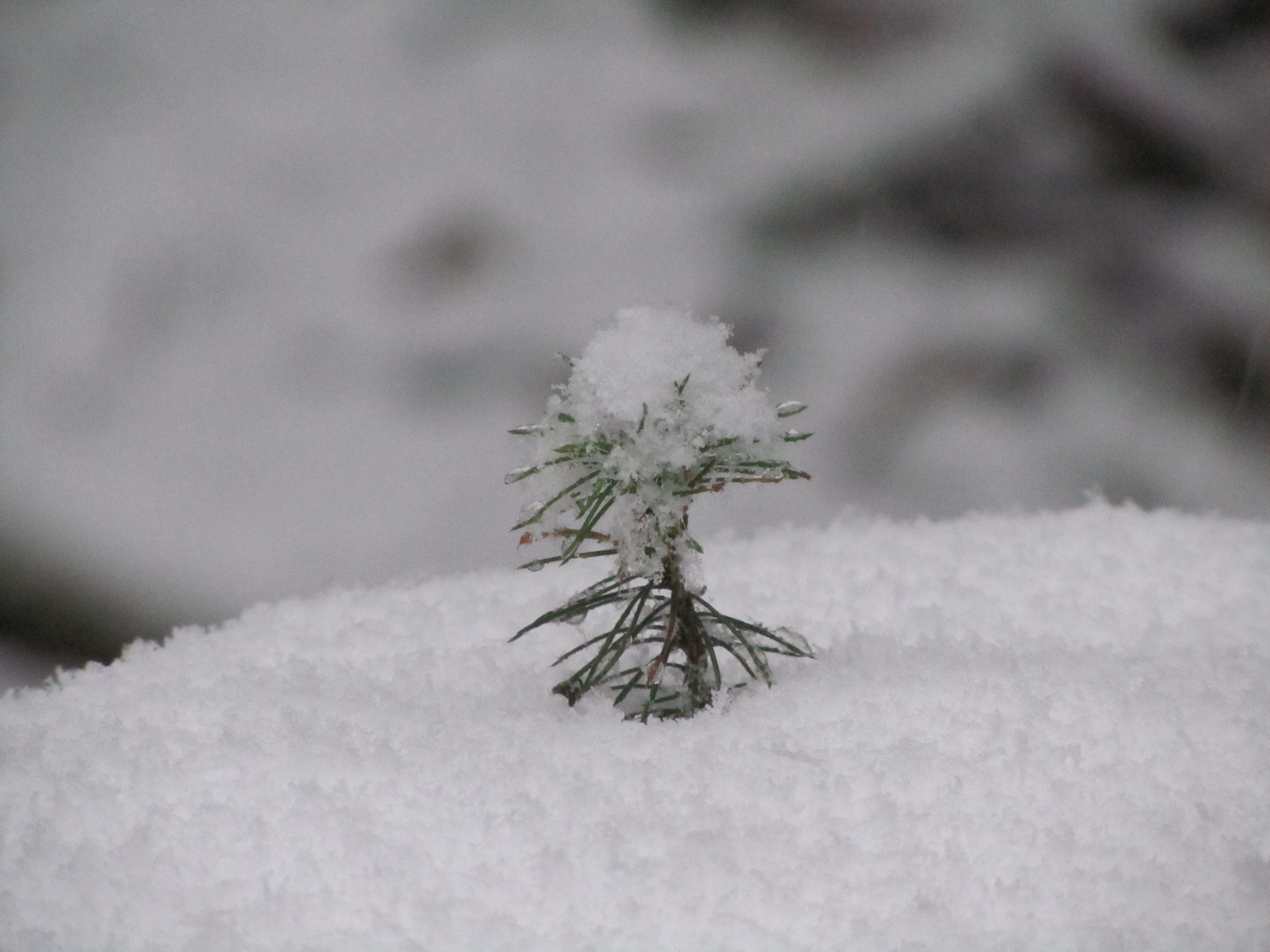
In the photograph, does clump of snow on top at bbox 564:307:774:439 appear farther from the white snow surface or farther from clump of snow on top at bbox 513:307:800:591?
the white snow surface

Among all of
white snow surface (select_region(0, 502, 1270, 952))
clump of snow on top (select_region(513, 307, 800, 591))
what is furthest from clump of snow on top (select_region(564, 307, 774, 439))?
white snow surface (select_region(0, 502, 1270, 952))

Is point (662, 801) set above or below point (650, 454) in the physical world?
below

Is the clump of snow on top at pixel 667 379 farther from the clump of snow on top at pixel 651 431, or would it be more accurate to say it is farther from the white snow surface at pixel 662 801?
the white snow surface at pixel 662 801

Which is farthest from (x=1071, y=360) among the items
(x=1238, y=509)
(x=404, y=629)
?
(x=404, y=629)

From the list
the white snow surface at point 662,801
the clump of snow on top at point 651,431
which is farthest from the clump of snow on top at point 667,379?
the white snow surface at point 662,801

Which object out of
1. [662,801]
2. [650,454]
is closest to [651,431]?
[650,454]

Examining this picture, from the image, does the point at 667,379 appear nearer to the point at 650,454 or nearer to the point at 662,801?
the point at 650,454
